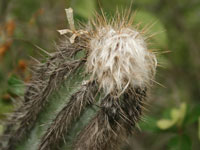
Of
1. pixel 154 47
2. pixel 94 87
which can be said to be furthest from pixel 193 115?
pixel 94 87

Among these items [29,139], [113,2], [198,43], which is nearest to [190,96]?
[198,43]

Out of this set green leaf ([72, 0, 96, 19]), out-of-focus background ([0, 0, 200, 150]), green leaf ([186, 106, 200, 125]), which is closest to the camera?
green leaf ([186, 106, 200, 125])

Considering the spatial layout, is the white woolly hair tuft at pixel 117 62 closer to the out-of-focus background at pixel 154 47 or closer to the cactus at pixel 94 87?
the cactus at pixel 94 87

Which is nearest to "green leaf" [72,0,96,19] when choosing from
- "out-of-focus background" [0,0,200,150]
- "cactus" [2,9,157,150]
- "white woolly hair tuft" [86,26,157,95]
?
"out-of-focus background" [0,0,200,150]

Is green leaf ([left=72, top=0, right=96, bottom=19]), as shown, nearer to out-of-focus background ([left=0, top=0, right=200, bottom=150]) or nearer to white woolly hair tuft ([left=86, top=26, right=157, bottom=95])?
out-of-focus background ([left=0, top=0, right=200, bottom=150])

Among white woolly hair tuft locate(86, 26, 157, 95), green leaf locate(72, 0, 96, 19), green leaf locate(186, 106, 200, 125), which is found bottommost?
green leaf locate(186, 106, 200, 125)

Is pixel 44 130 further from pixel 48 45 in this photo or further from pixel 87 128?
pixel 48 45

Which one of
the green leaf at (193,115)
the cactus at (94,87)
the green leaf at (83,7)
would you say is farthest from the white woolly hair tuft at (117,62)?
the green leaf at (83,7)
